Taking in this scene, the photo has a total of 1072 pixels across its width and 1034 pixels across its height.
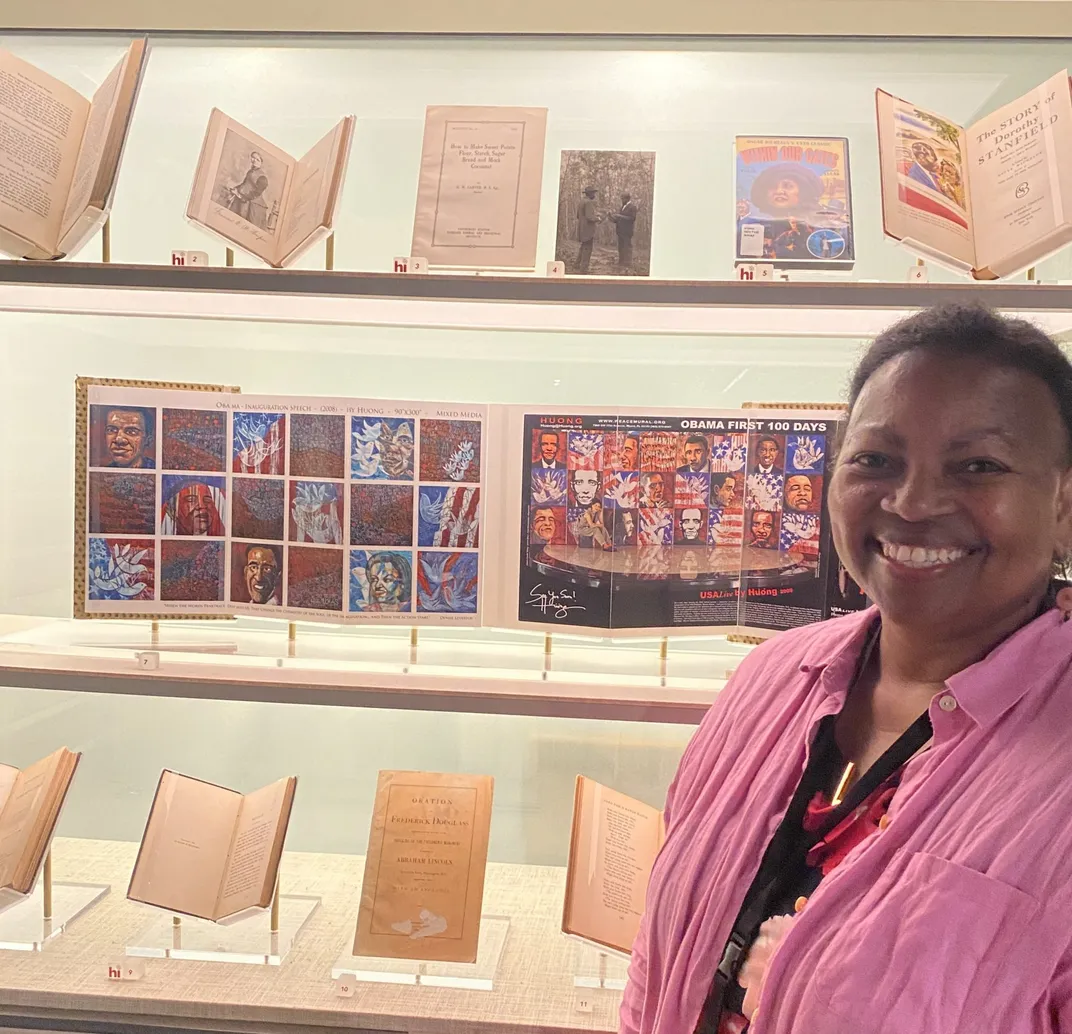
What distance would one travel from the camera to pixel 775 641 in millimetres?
1402

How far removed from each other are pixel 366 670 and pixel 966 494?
108 cm

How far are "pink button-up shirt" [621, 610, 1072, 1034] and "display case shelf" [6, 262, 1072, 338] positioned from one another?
687mm

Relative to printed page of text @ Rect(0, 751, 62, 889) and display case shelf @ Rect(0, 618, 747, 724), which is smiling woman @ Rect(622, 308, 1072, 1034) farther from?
printed page of text @ Rect(0, 751, 62, 889)

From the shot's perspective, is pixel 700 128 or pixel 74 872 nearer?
pixel 74 872

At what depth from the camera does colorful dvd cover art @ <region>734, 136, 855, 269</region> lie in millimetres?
1651

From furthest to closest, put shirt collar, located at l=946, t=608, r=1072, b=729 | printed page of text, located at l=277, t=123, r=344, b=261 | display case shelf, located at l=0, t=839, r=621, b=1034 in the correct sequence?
printed page of text, located at l=277, t=123, r=344, b=261 < display case shelf, located at l=0, t=839, r=621, b=1034 < shirt collar, located at l=946, t=608, r=1072, b=729

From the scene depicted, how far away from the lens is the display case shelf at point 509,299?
4.92 ft

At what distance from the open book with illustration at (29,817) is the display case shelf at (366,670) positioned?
201 mm

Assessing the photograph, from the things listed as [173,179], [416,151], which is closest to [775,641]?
[416,151]

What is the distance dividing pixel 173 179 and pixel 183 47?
30 centimetres

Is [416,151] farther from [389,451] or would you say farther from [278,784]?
[278,784]

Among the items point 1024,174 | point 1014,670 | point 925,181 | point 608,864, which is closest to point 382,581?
point 608,864

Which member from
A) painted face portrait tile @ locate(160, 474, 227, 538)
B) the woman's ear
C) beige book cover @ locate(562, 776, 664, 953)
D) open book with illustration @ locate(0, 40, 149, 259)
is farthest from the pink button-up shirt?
open book with illustration @ locate(0, 40, 149, 259)
